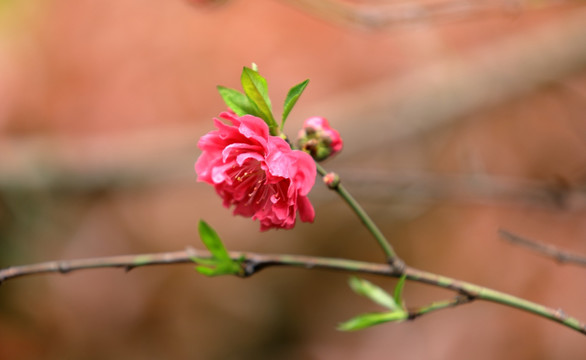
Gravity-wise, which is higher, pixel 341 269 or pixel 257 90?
pixel 257 90

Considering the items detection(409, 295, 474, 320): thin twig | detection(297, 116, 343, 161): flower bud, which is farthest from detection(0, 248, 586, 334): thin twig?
detection(297, 116, 343, 161): flower bud

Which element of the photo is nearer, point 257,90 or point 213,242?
point 257,90

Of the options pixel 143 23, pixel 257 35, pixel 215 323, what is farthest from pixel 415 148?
pixel 143 23

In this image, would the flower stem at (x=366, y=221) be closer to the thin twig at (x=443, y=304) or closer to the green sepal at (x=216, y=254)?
the thin twig at (x=443, y=304)

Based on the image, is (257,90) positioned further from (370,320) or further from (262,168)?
(370,320)

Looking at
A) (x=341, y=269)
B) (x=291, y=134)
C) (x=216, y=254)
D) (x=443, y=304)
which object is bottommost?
(x=443, y=304)

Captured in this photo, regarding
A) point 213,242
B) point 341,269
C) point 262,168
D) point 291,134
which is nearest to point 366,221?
point 341,269
